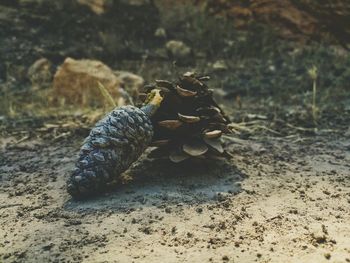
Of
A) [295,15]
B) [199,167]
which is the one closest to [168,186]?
[199,167]

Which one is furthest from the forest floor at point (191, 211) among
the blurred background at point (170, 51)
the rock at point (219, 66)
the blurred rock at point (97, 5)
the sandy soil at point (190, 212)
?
the blurred rock at point (97, 5)

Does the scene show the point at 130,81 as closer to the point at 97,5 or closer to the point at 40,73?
the point at 40,73

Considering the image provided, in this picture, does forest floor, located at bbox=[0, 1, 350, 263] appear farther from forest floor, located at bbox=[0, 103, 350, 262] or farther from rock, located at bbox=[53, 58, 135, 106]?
rock, located at bbox=[53, 58, 135, 106]

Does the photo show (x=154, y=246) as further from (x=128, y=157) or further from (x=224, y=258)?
(x=128, y=157)

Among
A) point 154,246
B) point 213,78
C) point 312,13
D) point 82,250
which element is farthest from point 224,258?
point 312,13

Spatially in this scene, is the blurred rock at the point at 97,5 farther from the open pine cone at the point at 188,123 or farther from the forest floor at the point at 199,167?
the open pine cone at the point at 188,123

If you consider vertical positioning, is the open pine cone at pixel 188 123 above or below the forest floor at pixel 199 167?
above
